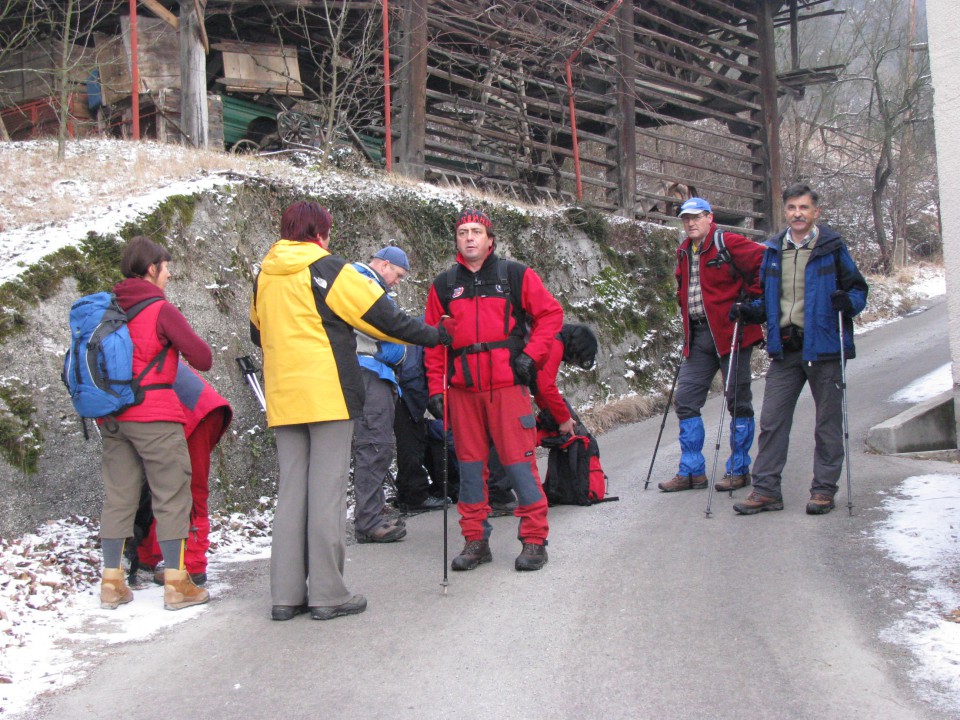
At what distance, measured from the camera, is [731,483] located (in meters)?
7.21

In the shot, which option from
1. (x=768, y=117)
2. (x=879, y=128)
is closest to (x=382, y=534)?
(x=768, y=117)

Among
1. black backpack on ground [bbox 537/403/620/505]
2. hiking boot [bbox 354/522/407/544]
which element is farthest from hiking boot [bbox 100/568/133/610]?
black backpack on ground [bbox 537/403/620/505]

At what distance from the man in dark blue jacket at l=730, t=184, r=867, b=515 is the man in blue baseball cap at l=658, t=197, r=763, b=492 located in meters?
0.45

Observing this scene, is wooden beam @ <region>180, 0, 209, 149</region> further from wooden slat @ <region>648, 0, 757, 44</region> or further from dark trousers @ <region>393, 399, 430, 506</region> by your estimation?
wooden slat @ <region>648, 0, 757, 44</region>

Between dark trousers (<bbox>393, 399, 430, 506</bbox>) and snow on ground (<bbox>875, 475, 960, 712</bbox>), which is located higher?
dark trousers (<bbox>393, 399, 430, 506</bbox>)

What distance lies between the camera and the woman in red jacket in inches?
187

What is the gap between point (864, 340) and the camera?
16.5 meters

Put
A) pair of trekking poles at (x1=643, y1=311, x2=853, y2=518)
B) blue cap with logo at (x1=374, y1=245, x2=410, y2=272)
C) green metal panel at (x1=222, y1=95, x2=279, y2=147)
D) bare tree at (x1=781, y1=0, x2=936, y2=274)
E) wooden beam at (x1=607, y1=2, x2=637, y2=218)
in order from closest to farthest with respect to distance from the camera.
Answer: pair of trekking poles at (x1=643, y1=311, x2=853, y2=518) → blue cap with logo at (x1=374, y1=245, x2=410, y2=272) → green metal panel at (x1=222, y1=95, x2=279, y2=147) → wooden beam at (x1=607, y1=2, x2=637, y2=218) → bare tree at (x1=781, y1=0, x2=936, y2=274)

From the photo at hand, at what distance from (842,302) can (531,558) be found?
Result: 9.11ft

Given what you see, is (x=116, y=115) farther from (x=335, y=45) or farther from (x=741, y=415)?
(x=741, y=415)

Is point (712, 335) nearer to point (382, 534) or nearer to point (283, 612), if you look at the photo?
point (382, 534)

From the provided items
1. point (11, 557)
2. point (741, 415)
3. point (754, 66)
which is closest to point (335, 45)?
point (741, 415)

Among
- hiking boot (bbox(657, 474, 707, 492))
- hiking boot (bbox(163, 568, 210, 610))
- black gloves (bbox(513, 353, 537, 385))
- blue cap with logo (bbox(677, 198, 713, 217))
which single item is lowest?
hiking boot (bbox(163, 568, 210, 610))

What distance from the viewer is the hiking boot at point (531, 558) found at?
529cm
